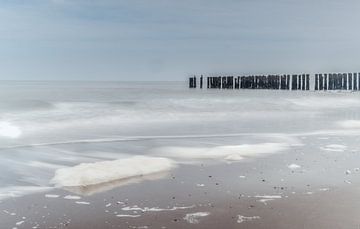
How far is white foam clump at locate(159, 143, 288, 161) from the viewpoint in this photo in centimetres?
962

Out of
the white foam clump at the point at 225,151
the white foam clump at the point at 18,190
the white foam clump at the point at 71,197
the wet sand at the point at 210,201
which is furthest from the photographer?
the white foam clump at the point at 225,151

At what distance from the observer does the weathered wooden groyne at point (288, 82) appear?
55.0m

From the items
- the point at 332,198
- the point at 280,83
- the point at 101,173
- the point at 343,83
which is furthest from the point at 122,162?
the point at 280,83

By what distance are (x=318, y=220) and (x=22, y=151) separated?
7.10 metres

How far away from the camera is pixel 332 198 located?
6.13m

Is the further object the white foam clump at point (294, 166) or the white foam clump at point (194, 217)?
the white foam clump at point (294, 166)

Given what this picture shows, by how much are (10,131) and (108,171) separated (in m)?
8.12

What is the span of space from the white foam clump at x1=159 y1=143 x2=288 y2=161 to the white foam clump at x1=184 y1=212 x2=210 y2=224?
3.89m

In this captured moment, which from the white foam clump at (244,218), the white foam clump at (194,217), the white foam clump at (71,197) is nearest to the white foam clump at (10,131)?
the white foam clump at (71,197)

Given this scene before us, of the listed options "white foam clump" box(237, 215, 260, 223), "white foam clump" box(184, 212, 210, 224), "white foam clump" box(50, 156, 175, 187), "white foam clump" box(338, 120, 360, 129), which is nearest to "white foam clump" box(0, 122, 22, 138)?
"white foam clump" box(50, 156, 175, 187)

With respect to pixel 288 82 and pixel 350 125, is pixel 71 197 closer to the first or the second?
pixel 350 125

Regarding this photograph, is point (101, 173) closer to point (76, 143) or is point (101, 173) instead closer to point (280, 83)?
point (76, 143)

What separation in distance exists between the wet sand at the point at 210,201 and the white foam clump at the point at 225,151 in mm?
1128

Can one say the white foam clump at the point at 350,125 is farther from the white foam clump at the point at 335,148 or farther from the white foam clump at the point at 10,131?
the white foam clump at the point at 10,131
